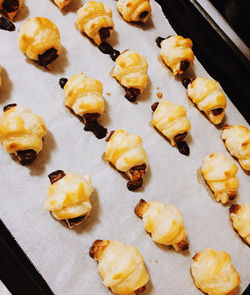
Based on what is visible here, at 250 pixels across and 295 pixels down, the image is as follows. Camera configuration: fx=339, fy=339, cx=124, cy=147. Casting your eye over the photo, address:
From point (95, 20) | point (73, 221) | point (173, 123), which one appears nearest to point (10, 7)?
point (95, 20)

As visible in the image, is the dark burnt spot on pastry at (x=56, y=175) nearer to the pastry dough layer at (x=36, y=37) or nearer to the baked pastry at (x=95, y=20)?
the pastry dough layer at (x=36, y=37)

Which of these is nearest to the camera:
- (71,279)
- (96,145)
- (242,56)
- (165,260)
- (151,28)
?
(71,279)

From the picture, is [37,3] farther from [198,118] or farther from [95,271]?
[95,271]

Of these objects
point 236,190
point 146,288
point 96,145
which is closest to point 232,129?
point 236,190

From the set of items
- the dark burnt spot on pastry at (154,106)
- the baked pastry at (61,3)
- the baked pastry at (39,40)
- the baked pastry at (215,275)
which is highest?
the baked pastry at (61,3)

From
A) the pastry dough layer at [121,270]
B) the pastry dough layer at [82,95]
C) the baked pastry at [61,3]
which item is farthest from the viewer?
the baked pastry at [61,3]

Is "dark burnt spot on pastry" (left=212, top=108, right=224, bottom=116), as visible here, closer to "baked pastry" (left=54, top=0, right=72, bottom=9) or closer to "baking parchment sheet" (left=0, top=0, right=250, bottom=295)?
"baking parchment sheet" (left=0, top=0, right=250, bottom=295)

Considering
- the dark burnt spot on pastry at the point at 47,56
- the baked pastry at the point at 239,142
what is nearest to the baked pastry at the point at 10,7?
the dark burnt spot on pastry at the point at 47,56
